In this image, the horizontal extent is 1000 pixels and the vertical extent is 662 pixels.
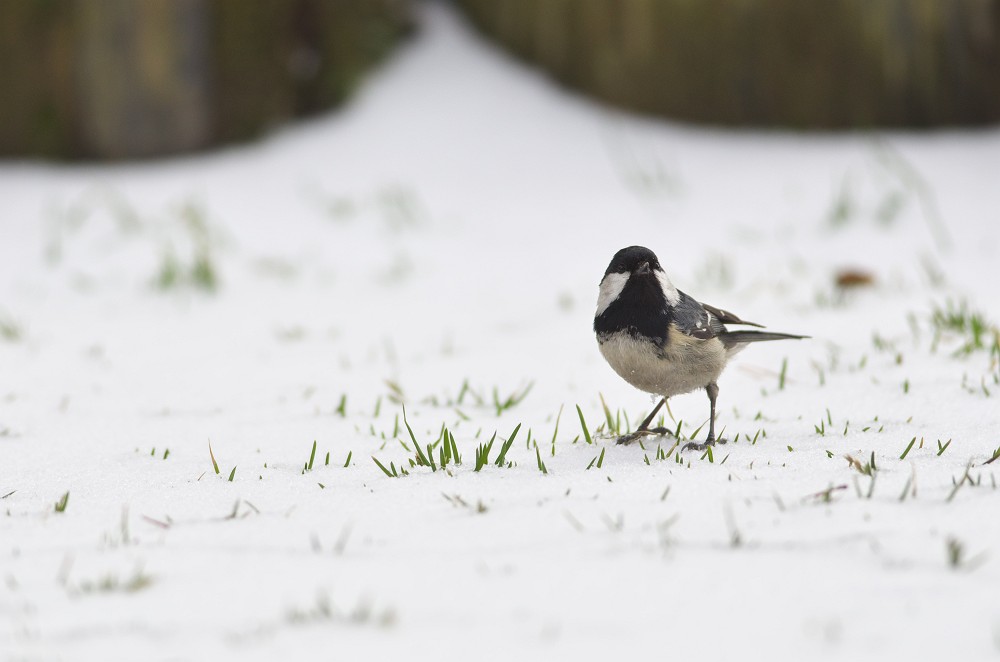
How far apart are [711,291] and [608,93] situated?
359 centimetres

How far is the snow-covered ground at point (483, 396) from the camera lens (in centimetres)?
193

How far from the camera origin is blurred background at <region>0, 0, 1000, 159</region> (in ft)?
24.5

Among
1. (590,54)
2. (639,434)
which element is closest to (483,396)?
(639,434)

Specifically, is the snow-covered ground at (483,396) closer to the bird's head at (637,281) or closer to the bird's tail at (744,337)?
the bird's tail at (744,337)

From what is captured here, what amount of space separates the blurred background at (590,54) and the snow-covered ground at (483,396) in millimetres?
278

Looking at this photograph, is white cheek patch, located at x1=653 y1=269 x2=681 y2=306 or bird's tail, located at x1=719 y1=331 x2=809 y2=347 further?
bird's tail, located at x1=719 y1=331 x2=809 y2=347

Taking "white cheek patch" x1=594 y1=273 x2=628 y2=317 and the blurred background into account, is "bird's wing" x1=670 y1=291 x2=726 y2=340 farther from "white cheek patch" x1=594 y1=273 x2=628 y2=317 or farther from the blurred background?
the blurred background

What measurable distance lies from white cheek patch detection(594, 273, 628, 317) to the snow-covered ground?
486mm

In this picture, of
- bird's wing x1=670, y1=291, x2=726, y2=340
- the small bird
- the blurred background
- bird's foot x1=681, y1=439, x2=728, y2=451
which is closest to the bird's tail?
bird's wing x1=670, y1=291, x2=726, y2=340

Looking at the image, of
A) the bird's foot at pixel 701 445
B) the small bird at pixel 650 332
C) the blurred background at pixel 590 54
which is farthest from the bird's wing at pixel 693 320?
the blurred background at pixel 590 54

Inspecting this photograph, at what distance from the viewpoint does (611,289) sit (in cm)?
328

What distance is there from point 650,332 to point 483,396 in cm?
123

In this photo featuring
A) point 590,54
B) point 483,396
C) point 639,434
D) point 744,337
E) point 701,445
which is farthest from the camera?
point 590,54

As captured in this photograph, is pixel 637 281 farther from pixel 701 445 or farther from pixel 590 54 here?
pixel 590 54
